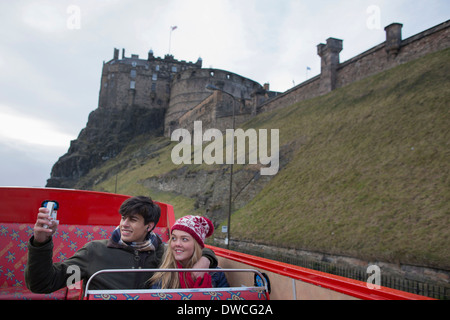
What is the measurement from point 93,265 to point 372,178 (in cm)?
1344

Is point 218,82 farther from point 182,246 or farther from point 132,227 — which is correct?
point 182,246

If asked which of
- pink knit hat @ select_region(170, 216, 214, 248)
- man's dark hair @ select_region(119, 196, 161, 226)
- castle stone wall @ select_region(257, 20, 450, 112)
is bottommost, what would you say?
pink knit hat @ select_region(170, 216, 214, 248)

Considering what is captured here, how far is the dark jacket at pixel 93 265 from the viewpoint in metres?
2.63

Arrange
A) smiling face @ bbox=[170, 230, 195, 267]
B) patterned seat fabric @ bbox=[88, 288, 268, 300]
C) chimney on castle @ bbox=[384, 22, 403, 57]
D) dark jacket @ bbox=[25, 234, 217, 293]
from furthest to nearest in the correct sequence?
chimney on castle @ bbox=[384, 22, 403, 57] → smiling face @ bbox=[170, 230, 195, 267] → dark jacket @ bbox=[25, 234, 217, 293] → patterned seat fabric @ bbox=[88, 288, 268, 300]

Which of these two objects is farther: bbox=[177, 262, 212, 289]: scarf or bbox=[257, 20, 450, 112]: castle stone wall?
bbox=[257, 20, 450, 112]: castle stone wall

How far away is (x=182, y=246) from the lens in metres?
3.27

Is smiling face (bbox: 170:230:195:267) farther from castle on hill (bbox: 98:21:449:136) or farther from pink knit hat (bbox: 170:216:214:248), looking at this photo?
castle on hill (bbox: 98:21:449:136)

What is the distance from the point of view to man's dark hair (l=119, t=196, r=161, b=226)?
132 inches

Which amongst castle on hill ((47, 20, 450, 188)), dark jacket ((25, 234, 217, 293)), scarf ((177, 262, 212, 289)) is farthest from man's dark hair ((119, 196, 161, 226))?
castle on hill ((47, 20, 450, 188))

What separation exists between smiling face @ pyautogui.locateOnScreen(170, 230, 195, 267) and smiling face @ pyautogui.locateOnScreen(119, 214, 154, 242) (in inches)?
13.4

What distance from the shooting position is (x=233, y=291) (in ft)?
8.36

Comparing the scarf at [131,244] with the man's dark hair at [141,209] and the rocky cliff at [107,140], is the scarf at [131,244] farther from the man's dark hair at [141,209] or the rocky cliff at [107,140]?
the rocky cliff at [107,140]

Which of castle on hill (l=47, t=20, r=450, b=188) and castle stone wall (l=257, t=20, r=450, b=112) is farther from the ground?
castle on hill (l=47, t=20, r=450, b=188)

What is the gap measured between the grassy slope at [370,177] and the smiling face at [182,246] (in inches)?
323
